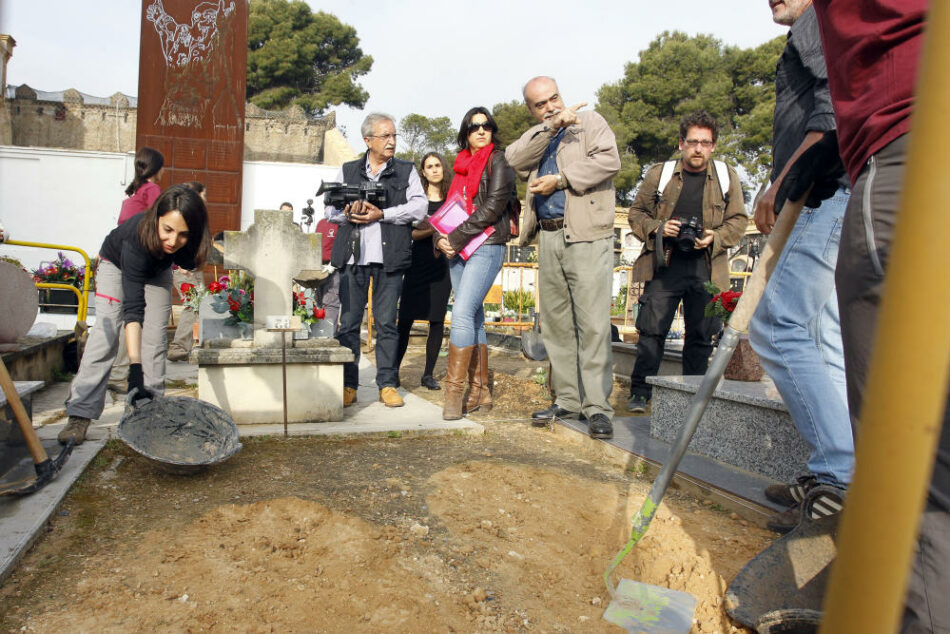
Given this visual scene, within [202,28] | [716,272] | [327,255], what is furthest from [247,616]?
[202,28]

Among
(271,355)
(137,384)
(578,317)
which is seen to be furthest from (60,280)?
(578,317)

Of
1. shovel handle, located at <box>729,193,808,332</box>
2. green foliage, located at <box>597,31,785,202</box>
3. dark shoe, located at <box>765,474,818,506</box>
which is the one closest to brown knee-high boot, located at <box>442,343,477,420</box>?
dark shoe, located at <box>765,474,818,506</box>

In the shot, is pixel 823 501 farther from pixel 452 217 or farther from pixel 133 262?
pixel 133 262

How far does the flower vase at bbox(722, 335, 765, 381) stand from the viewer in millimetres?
3888

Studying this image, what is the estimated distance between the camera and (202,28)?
40.2 feet

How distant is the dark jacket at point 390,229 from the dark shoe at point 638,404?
200cm

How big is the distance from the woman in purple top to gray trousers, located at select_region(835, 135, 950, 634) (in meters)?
5.33

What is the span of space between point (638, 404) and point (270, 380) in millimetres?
2701

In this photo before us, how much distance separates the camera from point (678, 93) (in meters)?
33.0

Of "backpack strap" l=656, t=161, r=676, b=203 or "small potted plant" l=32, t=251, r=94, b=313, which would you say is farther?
"small potted plant" l=32, t=251, r=94, b=313

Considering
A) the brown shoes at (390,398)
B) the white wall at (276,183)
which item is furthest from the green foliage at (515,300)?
the brown shoes at (390,398)

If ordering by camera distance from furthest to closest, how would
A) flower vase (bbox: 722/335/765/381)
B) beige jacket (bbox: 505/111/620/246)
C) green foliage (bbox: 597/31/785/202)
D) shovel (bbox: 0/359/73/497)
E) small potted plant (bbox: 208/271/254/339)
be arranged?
green foliage (bbox: 597/31/785/202)
small potted plant (bbox: 208/271/254/339)
beige jacket (bbox: 505/111/620/246)
flower vase (bbox: 722/335/765/381)
shovel (bbox: 0/359/73/497)

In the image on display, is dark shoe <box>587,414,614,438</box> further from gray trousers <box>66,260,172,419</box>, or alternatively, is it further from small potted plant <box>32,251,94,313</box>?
small potted plant <box>32,251,94,313</box>

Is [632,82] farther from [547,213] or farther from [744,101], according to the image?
[547,213]
